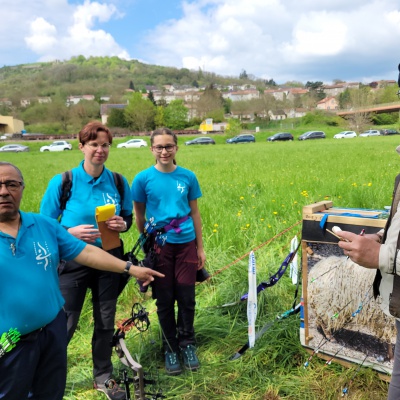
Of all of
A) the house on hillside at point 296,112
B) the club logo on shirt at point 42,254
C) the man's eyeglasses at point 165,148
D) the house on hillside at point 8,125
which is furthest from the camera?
the house on hillside at point 296,112

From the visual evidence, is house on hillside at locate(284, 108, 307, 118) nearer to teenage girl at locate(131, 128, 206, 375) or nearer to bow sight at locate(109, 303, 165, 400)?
teenage girl at locate(131, 128, 206, 375)

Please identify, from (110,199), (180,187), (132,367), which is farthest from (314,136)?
(132,367)

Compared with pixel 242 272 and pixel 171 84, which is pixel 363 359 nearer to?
pixel 242 272

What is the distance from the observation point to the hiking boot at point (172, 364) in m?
2.89

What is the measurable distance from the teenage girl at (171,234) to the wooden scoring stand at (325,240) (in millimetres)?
861

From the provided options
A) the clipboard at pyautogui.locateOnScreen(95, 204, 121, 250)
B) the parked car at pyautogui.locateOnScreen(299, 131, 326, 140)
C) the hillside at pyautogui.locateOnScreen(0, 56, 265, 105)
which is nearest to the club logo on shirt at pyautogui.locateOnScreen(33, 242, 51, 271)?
the clipboard at pyautogui.locateOnScreen(95, 204, 121, 250)

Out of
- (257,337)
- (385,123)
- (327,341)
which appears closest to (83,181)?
(257,337)

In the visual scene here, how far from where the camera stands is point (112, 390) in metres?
2.65

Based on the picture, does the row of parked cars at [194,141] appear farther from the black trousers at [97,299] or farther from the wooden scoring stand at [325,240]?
the wooden scoring stand at [325,240]

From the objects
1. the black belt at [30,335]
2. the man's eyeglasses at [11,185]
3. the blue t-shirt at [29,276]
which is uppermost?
the man's eyeglasses at [11,185]

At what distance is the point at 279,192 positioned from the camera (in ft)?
24.8

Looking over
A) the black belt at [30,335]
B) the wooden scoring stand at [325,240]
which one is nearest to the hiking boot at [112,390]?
the black belt at [30,335]

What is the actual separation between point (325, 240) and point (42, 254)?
1.82 m

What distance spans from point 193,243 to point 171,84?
18680 centimetres
